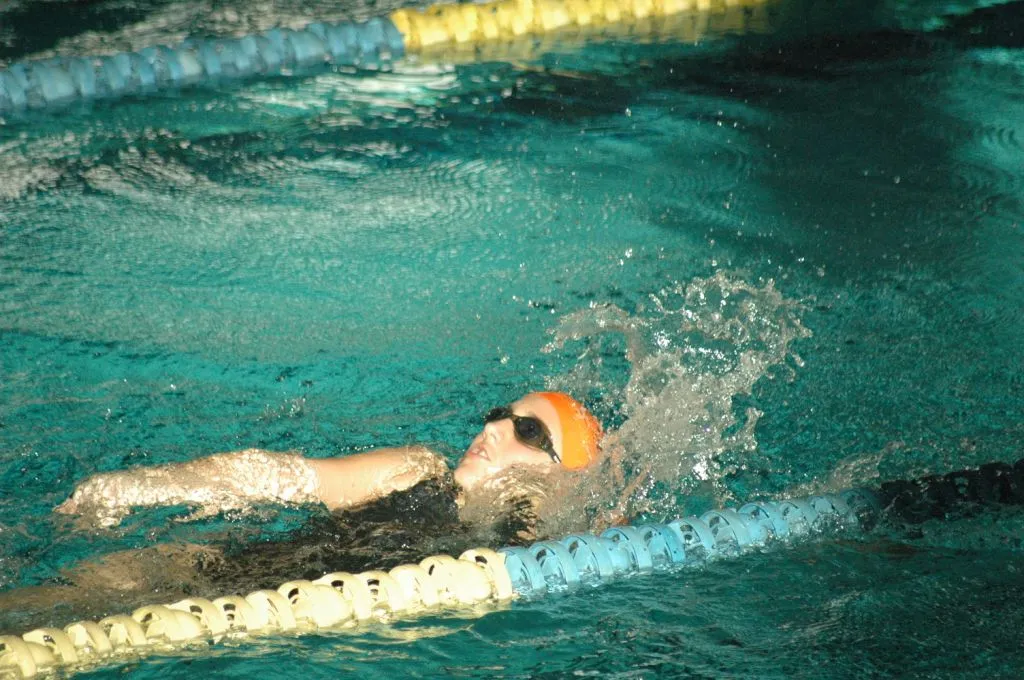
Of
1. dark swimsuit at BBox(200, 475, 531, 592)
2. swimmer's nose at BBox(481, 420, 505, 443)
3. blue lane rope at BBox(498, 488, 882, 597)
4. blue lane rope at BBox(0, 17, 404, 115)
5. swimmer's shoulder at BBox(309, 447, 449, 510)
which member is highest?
blue lane rope at BBox(0, 17, 404, 115)

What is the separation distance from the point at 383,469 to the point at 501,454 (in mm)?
332

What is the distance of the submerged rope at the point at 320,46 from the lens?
239 inches

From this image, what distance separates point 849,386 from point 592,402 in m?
0.94

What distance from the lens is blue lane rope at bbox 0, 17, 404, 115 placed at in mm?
6000

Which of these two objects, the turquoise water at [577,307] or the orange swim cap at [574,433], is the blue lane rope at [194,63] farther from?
the orange swim cap at [574,433]

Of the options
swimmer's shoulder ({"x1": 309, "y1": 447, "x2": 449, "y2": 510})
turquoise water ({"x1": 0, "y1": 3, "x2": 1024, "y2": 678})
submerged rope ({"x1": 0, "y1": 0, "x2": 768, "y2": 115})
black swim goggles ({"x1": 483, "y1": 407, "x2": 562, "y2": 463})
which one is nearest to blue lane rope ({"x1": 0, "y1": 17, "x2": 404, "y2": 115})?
submerged rope ({"x1": 0, "y1": 0, "x2": 768, "y2": 115})

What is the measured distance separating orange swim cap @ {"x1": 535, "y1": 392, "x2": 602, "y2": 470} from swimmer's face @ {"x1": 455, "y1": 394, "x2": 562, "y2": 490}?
0.02 m

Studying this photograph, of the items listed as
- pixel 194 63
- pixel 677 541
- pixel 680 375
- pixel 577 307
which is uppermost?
pixel 194 63

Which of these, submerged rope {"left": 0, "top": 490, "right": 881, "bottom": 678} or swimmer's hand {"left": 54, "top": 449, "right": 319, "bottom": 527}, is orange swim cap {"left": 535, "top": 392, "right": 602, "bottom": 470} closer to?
submerged rope {"left": 0, "top": 490, "right": 881, "bottom": 678}

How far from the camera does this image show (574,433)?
315 centimetres

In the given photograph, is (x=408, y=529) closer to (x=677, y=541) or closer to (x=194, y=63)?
(x=677, y=541)

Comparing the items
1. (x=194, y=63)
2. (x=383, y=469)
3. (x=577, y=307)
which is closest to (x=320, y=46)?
(x=194, y=63)

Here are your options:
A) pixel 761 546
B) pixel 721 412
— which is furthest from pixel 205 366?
pixel 761 546

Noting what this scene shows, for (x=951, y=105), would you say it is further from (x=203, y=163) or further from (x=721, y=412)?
(x=203, y=163)
